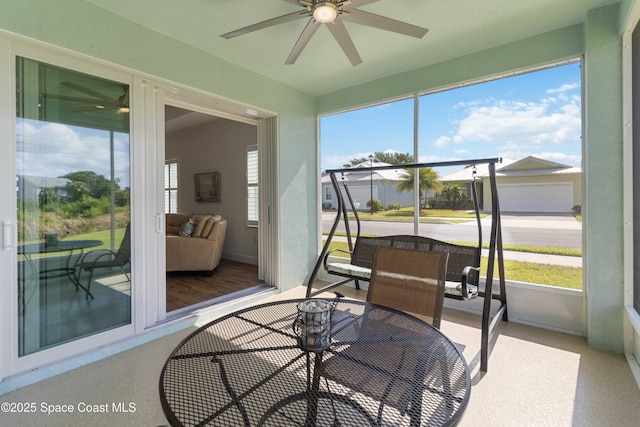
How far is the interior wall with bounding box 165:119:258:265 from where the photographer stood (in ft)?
19.0

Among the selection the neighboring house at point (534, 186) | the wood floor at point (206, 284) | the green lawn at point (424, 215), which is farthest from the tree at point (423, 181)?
the wood floor at point (206, 284)

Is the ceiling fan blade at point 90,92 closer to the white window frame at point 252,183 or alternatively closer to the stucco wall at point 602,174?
the white window frame at point 252,183

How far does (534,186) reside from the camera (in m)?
2.95

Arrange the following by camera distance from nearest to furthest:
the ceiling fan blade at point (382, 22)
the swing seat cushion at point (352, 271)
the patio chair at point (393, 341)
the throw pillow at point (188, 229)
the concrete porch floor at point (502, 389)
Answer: the patio chair at point (393, 341) < the concrete porch floor at point (502, 389) < the ceiling fan blade at point (382, 22) < the swing seat cushion at point (352, 271) < the throw pillow at point (188, 229)

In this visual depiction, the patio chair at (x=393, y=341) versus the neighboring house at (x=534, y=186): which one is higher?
the neighboring house at (x=534, y=186)

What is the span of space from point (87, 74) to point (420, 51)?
3.04 metres

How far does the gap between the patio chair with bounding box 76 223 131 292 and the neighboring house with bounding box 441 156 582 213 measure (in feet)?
10.8

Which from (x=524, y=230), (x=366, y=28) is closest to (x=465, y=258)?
(x=524, y=230)

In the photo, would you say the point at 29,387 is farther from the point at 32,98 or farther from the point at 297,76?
the point at 297,76

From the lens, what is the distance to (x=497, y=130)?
10.2 feet

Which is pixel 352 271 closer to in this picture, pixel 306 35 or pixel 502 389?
pixel 502 389

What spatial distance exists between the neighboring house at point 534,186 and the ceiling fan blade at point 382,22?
5.07 feet

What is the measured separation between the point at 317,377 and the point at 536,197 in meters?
2.92

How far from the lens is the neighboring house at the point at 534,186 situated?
279 centimetres
